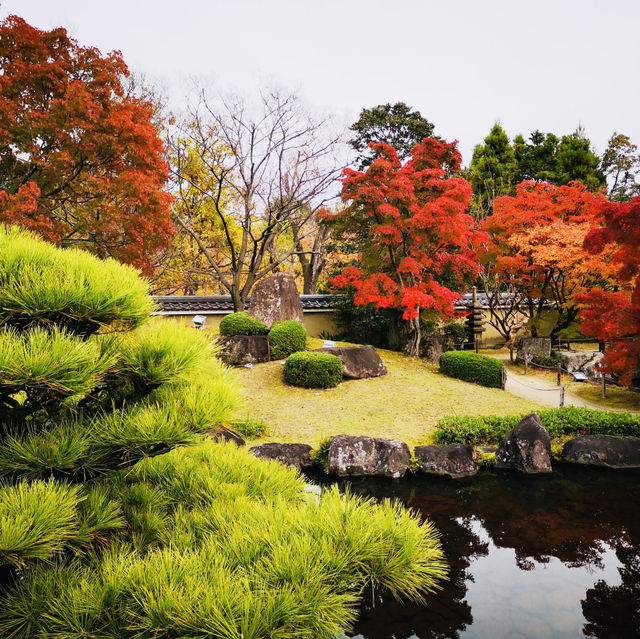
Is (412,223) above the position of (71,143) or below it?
below

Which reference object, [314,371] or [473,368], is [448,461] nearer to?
[314,371]

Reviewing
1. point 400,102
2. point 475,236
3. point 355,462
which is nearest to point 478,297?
point 475,236

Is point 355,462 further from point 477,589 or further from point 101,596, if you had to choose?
point 101,596

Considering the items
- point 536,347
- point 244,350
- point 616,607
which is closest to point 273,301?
point 244,350

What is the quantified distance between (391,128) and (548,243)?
863cm

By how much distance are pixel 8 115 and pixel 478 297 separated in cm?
1410

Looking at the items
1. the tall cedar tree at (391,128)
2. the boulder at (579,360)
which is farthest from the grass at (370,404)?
the tall cedar tree at (391,128)

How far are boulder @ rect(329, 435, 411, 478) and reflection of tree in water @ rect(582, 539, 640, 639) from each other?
2555 mm

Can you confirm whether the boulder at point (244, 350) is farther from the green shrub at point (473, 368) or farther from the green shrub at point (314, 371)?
the green shrub at point (473, 368)

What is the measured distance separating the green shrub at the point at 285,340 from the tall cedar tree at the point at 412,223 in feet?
5.27

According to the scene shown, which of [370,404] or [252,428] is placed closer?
[252,428]

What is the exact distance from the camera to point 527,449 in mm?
6086

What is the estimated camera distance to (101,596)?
5.47 ft

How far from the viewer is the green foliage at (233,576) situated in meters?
1.52
